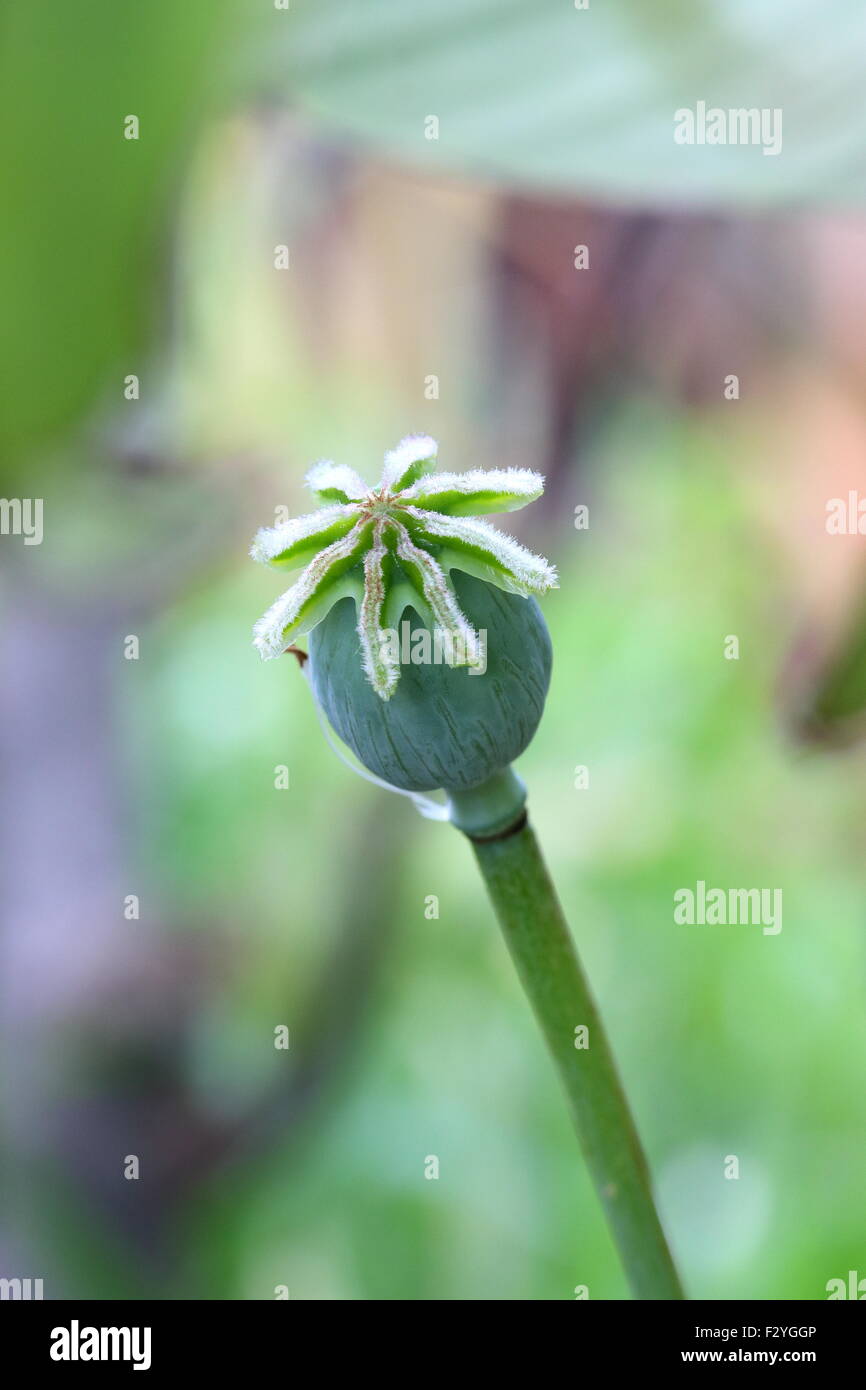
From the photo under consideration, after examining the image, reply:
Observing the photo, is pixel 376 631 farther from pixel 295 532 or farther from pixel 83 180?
pixel 83 180

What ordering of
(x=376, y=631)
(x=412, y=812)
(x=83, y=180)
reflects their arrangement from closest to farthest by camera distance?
1. (x=376, y=631)
2. (x=83, y=180)
3. (x=412, y=812)

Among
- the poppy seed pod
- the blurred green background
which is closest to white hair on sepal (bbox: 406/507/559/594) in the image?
the poppy seed pod

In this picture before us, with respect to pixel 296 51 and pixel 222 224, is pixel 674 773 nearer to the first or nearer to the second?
pixel 222 224

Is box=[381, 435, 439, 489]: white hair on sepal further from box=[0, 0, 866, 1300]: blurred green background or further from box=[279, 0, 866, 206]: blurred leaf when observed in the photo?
box=[0, 0, 866, 1300]: blurred green background

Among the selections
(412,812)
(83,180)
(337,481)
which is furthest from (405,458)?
(412,812)

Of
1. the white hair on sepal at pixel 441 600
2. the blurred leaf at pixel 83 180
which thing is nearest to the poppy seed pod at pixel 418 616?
the white hair on sepal at pixel 441 600
